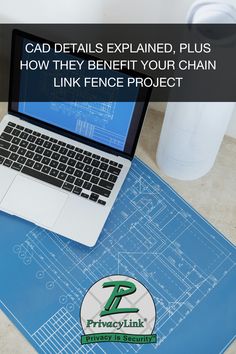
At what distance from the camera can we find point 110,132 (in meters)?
0.94

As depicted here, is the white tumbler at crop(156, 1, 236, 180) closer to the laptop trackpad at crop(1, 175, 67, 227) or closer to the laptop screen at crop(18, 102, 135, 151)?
the laptop screen at crop(18, 102, 135, 151)

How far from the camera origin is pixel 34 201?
0.94m

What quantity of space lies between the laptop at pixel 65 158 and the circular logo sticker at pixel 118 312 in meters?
0.08

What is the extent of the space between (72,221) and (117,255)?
0.09 m

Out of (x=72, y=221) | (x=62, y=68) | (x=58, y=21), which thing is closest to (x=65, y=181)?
(x=72, y=221)

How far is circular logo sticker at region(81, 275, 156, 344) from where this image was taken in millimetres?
850

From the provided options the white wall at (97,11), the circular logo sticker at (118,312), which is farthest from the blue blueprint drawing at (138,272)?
the white wall at (97,11)

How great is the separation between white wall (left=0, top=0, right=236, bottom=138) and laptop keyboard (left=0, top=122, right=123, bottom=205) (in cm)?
20

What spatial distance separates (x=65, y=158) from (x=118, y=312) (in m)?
0.28

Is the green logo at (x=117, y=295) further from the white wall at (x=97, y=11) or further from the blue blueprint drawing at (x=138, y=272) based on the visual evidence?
the white wall at (x=97, y=11)

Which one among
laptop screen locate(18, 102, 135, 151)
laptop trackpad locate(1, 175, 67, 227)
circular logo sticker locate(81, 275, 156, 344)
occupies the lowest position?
circular logo sticker locate(81, 275, 156, 344)

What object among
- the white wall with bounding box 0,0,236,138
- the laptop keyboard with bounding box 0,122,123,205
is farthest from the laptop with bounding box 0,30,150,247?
the white wall with bounding box 0,0,236,138

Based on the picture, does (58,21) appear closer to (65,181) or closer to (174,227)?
(65,181)

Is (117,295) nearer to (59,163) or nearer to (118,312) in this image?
(118,312)
